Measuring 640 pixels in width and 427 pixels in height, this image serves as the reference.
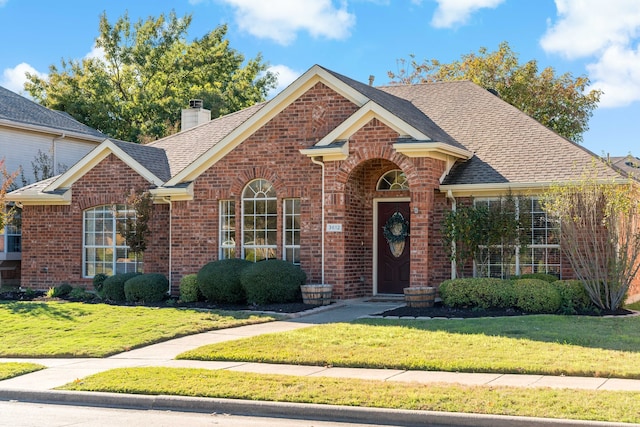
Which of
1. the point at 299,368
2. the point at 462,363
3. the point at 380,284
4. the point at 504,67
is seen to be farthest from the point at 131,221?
the point at 504,67

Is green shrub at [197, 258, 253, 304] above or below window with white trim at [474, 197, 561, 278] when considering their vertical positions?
below

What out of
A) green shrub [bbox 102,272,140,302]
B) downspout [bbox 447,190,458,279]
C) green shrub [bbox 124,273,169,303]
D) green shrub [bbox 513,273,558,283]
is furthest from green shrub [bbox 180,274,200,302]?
green shrub [bbox 513,273,558,283]

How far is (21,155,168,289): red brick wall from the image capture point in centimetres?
2311

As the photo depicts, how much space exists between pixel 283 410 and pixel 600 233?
34.5ft

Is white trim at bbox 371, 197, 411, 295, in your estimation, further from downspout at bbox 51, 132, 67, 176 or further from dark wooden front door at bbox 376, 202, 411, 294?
downspout at bbox 51, 132, 67, 176

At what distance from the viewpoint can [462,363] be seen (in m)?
11.6

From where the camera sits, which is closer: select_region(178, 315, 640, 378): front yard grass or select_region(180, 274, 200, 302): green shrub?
select_region(178, 315, 640, 378): front yard grass

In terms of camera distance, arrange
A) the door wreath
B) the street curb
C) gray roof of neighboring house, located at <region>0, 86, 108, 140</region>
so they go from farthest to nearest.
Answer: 1. gray roof of neighboring house, located at <region>0, 86, 108, 140</region>
2. the door wreath
3. the street curb

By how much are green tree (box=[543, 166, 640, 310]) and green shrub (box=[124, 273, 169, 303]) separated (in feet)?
32.6

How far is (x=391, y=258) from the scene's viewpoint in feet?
69.7

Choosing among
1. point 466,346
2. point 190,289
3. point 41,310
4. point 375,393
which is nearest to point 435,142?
point 466,346

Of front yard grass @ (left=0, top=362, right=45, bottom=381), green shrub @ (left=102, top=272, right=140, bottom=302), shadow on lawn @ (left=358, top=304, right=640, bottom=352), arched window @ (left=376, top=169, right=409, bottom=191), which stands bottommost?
front yard grass @ (left=0, top=362, right=45, bottom=381)

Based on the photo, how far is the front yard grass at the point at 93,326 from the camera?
14.6 metres

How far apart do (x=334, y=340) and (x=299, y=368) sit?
190 cm
